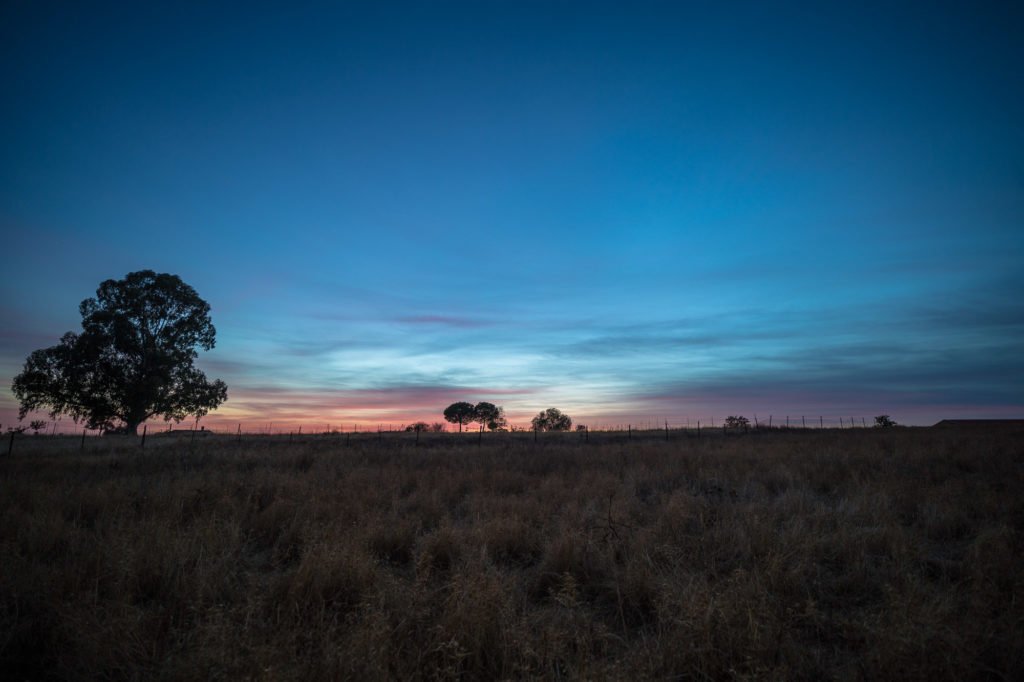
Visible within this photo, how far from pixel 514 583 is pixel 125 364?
42.8 m

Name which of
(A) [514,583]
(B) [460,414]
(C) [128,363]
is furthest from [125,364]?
(B) [460,414]

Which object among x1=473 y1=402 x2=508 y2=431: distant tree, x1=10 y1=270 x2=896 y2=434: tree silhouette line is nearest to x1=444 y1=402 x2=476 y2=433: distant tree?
x1=473 y1=402 x2=508 y2=431: distant tree

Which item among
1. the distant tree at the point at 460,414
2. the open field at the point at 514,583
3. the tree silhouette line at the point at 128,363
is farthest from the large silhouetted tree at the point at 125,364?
the distant tree at the point at 460,414

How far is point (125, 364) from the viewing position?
35.7 meters

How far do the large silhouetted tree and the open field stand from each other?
29.1 metres

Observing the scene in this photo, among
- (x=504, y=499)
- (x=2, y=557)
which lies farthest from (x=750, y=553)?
(x=2, y=557)

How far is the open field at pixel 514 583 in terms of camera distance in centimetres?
385

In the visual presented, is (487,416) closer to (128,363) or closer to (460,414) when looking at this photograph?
(460,414)

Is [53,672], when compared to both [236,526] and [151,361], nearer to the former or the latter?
[236,526]

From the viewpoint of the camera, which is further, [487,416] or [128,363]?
[487,416]

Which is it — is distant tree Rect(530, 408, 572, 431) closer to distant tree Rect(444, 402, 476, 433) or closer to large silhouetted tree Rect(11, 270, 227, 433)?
distant tree Rect(444, 402, 476, 433)

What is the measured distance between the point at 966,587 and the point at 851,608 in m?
1.69

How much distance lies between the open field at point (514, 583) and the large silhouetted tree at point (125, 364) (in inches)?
1144

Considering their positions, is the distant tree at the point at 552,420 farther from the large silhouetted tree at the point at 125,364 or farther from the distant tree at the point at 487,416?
the large silhouetted tree at the point at 125,364
